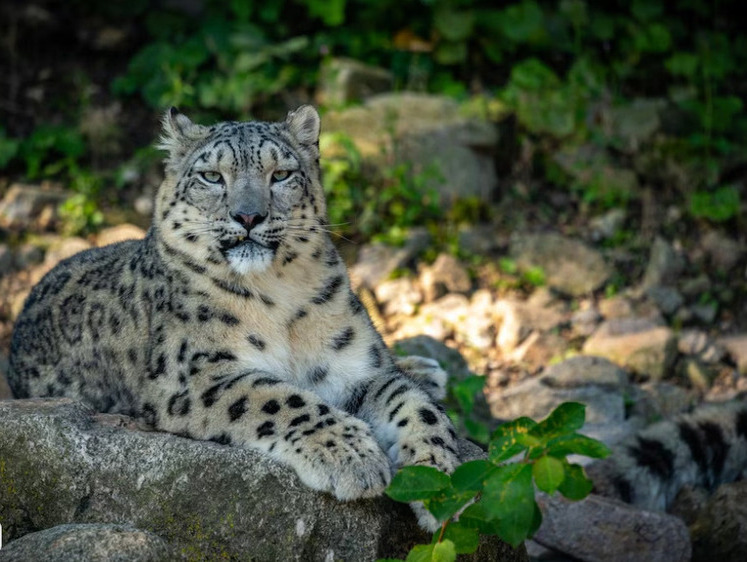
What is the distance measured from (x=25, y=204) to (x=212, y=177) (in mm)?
5879

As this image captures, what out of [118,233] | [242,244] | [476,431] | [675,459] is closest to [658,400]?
[675,459]

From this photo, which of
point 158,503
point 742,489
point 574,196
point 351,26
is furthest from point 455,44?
point 158,503

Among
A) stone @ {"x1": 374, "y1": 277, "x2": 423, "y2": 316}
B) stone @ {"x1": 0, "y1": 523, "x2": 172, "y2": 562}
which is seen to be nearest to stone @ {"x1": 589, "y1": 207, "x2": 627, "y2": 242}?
stone @ {"x1": 374, "y1": 277, "x2": 423, "y2": 316}

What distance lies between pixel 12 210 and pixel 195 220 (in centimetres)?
589

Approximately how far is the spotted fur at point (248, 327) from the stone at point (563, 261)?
469cm

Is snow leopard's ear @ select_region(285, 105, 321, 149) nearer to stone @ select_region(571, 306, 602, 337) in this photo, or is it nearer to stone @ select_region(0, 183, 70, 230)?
stone @ select_region(571, 306, 602, 337)

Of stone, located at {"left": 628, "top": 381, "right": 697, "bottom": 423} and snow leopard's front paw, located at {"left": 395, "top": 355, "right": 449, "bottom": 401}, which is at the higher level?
snow leopard's front paw, located at {"left": 395, "top": 355, "right": 449, "bottom": 401}

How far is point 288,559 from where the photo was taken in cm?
423

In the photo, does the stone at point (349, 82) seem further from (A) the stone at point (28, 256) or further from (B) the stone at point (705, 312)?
(B) the stone at point (705, 312)

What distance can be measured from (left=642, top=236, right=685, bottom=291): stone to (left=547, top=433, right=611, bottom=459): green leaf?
20.8 feet

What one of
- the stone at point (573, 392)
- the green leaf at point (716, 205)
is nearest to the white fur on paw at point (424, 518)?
the stone at point (573, 392)

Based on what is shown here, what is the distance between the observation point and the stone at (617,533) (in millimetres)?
5586

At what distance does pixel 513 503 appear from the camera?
3.47 meters

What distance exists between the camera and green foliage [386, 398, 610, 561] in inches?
137
